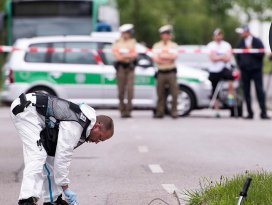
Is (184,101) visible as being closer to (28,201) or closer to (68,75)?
(68,75)

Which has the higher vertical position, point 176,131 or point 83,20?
point 83,20

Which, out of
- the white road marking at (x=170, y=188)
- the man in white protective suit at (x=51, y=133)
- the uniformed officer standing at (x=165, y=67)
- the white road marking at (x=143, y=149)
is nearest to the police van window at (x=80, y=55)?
the uniformed officer standing at (x=165, y=67)

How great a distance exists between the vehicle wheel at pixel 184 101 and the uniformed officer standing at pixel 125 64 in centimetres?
119

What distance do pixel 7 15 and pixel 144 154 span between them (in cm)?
1435

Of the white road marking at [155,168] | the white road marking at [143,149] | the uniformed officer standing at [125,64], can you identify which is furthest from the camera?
the uniformed officer standing at [125,64]

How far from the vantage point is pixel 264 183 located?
7828mm

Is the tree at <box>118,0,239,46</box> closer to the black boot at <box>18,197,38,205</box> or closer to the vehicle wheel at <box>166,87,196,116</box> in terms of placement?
the vehicle wheel at <box>166,87,196,116</box>

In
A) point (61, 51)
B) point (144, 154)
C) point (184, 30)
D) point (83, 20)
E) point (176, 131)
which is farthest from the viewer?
point (184, 30)

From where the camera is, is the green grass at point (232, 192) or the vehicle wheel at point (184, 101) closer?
the green grass at point (232, 192)

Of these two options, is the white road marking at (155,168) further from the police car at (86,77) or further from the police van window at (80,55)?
the police van window at (80,55)

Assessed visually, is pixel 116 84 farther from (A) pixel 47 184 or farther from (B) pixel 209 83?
(A) pixel 47 184

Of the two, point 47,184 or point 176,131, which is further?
point 176,131

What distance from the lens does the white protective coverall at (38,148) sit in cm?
714

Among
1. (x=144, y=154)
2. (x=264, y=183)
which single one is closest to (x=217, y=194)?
(x=264, y=183)
